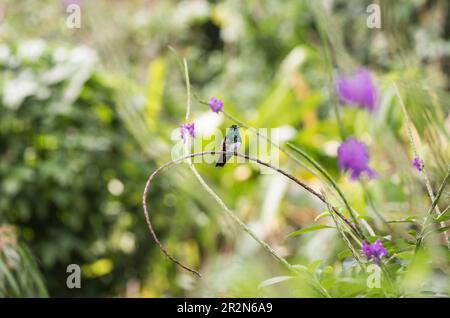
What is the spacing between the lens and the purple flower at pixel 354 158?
2.40ft

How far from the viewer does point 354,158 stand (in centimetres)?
74

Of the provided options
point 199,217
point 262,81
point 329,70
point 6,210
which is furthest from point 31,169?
point 262,81

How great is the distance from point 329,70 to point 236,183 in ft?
4.79

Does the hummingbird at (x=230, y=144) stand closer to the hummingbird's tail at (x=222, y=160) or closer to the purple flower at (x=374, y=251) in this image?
the hummingbird's tail at (x=222, y=160)

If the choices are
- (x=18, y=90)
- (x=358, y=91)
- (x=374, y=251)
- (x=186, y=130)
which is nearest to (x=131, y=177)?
(x=18, y=90)

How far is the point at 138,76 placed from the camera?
3746 millimetres

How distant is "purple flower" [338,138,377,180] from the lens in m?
0.73

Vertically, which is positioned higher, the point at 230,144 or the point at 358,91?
the point at 358,91

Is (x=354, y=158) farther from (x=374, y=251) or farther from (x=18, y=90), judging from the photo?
(x=18, y=90)

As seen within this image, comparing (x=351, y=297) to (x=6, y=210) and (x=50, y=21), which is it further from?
(x=50, y=21)

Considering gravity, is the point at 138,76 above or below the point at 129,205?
above

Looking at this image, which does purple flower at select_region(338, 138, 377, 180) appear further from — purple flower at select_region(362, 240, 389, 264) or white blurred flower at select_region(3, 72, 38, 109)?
white blurred flower at select_region(3, 72, 38, 109)

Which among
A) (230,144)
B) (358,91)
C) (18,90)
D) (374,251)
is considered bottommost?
(374,251)

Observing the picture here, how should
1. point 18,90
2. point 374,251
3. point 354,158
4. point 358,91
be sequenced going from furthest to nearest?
point 18,90 < point 358,91 < point 354,158 < point 374,251
